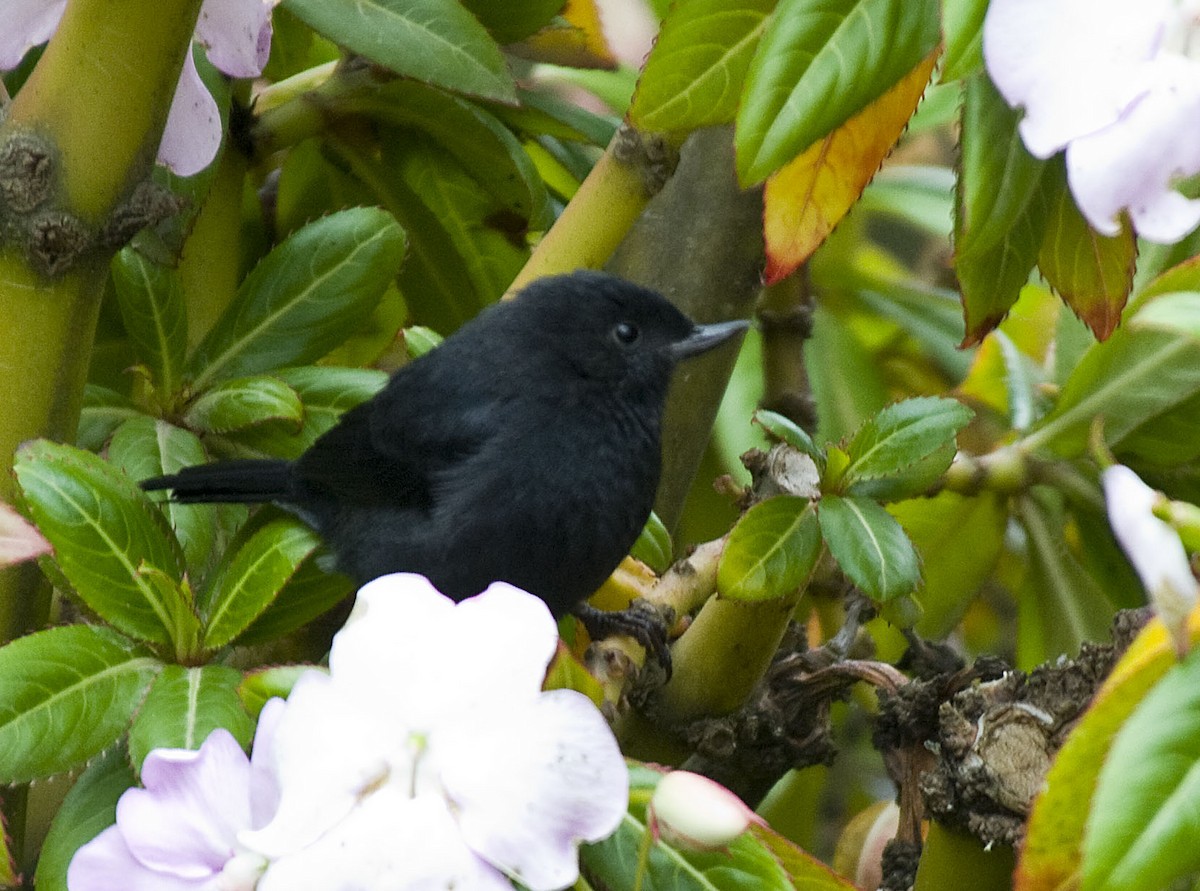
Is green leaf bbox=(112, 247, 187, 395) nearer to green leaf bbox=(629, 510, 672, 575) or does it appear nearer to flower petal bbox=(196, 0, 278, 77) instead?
flower petal bbox=(196, 0, 278, 77)

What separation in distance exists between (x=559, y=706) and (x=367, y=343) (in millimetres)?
932

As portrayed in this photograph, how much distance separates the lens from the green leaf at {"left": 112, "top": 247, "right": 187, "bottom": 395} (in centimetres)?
112

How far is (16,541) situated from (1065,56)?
0.53m

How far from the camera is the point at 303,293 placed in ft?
3.78

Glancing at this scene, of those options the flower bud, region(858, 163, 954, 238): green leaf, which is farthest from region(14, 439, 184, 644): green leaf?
region(858, 163, 954, 238): green leaf

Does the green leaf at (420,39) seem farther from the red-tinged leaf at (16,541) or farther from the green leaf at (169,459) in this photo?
the red-tinged leaf at (16,541)

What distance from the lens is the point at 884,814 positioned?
1198 millimetres

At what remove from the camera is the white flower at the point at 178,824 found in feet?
2.17

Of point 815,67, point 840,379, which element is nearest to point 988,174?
point 815,67

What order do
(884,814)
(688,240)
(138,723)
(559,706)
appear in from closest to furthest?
(559,706)
(138,723)
(884,814)
(688,240)

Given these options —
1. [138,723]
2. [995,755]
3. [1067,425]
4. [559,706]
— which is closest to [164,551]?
[138,723]

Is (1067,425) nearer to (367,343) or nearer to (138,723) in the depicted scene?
(367,343)

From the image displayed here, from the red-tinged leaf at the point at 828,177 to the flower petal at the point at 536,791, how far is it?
35 centimetres

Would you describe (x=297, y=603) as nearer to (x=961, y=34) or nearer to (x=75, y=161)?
(x=75, y=161)
